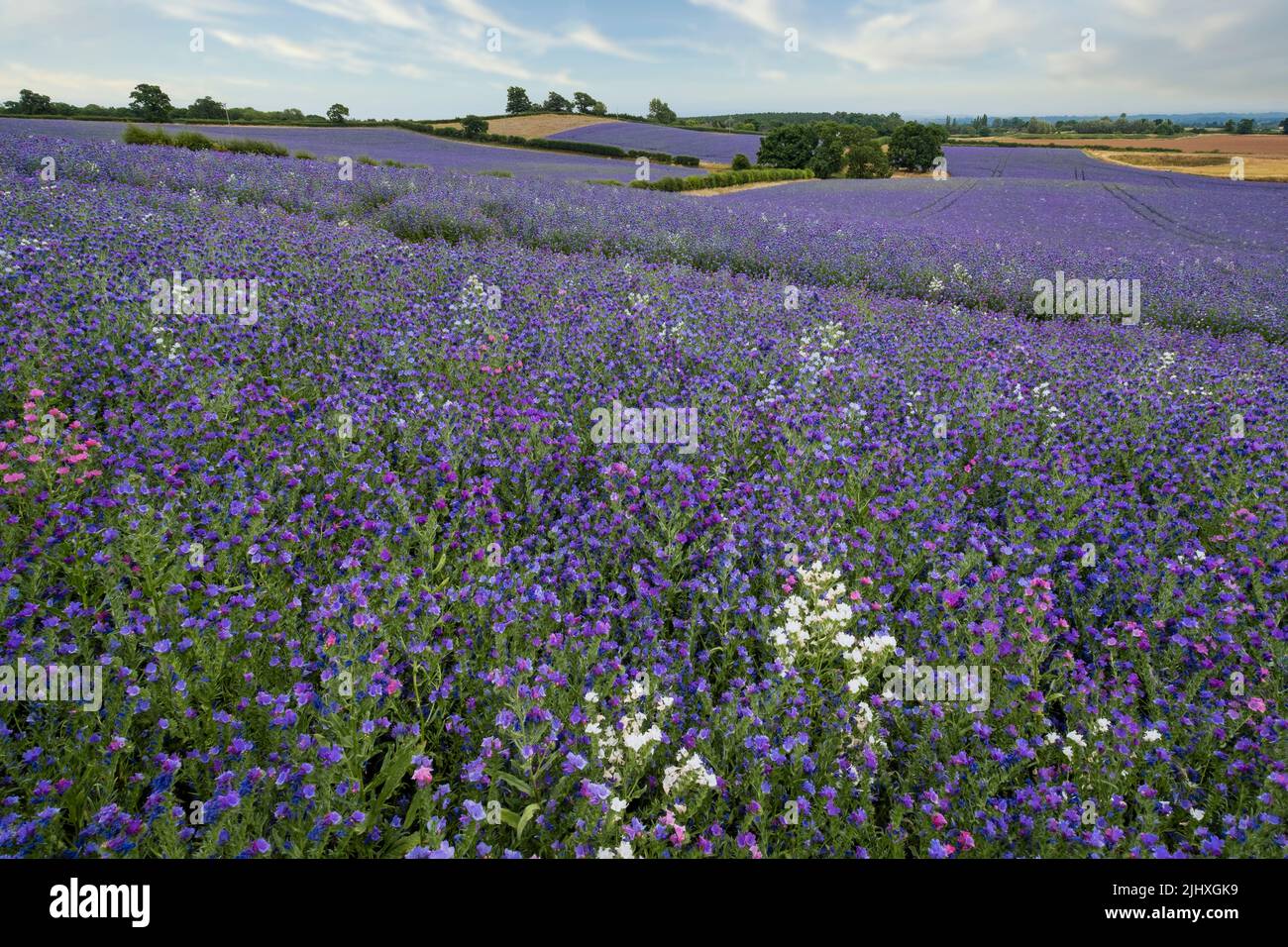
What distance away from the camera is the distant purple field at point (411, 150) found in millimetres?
30109

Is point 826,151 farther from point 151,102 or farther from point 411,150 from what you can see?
point 151,102

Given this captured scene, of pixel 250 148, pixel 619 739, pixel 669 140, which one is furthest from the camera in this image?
pixel 669 140

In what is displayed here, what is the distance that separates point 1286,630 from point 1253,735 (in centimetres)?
87

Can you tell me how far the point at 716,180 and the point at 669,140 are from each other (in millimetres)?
22498

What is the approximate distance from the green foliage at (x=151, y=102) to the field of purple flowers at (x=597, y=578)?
4182cm

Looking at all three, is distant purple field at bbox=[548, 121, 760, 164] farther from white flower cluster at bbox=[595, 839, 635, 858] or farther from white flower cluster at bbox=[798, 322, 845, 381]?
white flower cluster at bbox=[595, 839, 635, 858]

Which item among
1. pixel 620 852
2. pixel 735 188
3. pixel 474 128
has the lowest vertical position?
pixel 620 852

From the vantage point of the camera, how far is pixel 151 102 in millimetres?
39750

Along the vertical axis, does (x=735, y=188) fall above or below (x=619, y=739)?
above

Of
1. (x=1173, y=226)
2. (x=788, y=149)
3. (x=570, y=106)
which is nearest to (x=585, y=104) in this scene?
(x=570, y=106)

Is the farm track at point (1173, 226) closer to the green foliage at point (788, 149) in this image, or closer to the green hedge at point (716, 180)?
the green hedge at point (716, 180)

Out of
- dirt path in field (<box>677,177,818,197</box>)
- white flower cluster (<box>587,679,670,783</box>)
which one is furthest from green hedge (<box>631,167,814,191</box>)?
white flower cluster (<box>587,679,670,783</box>)

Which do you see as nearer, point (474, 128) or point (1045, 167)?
point (1045, 167)

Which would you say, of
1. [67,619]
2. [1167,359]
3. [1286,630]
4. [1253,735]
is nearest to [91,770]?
[67,619]
